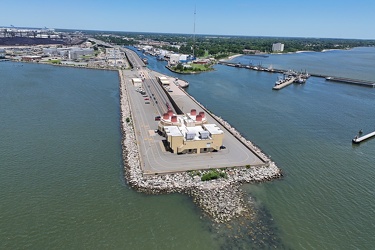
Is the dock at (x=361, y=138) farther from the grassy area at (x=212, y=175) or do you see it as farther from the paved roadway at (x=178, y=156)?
the grassy area at (x=212, y=175)

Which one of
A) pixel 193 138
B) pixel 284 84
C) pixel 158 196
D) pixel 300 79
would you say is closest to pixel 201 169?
pixel 193 138

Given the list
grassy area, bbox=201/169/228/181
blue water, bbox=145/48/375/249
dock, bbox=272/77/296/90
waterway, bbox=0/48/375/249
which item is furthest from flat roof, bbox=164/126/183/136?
dock, bbox=272/77/296/90

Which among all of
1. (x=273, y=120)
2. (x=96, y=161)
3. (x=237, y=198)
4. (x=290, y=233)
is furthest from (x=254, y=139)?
(x=96, y=161)

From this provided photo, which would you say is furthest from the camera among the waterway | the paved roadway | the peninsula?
the paved roadway

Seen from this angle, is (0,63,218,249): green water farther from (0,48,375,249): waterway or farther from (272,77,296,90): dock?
(272,77,296,90): dock

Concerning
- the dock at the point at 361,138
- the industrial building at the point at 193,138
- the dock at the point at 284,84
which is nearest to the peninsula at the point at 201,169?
the industrial building at the point at 193,138
